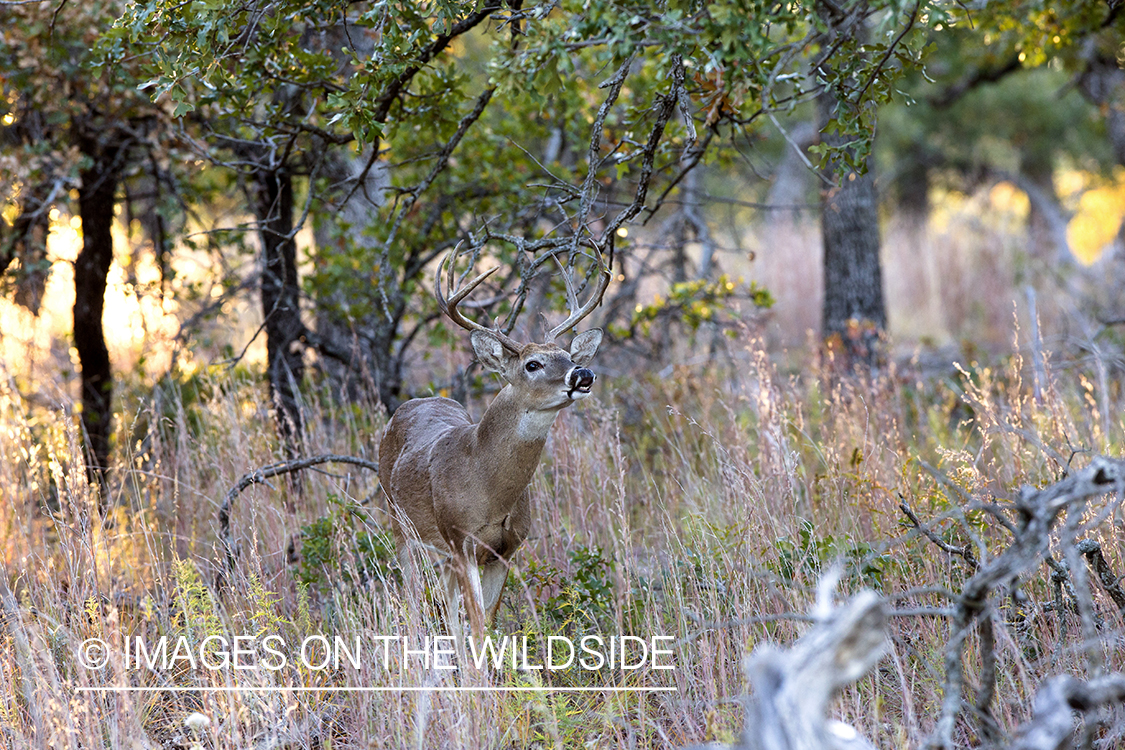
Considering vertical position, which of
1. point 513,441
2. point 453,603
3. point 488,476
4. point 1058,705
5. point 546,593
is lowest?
point 1058,705

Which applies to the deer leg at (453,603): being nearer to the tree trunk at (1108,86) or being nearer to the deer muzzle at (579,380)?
the deer muzzle at (579,380)

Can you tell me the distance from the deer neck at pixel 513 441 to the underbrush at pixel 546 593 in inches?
15.6

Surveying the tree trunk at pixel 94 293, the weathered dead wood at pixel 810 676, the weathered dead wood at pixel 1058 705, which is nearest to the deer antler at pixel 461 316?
the weathered dead wood at pixel 810 676

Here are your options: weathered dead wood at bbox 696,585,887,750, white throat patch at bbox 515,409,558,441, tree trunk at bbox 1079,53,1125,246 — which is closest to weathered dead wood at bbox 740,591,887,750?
weathered dead wood at bbox 696,585,887,750

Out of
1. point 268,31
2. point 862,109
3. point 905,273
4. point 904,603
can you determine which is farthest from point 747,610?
point 905,273

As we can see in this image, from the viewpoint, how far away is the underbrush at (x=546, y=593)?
3.56 meters

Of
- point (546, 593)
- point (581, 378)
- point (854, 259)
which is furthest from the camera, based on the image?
point (854, 259)

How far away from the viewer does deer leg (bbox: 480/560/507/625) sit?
4.37m

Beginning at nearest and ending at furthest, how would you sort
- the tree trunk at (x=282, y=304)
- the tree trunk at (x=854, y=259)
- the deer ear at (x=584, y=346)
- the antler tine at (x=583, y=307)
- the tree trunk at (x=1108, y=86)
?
the antler tine at (x=583, y=307), the deer ear at (x=584, y=346), the tree trunk at (x=282, y=304), the tree trunk at (x=854, y=259), the tree trunk at (x=1108, y=86)

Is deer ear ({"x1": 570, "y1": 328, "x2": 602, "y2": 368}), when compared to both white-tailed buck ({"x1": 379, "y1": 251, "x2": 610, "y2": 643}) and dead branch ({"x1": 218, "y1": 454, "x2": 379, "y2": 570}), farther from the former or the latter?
dead branch ({"x1": 218, "y1": 454, "x2": 379, "y2": 570})
